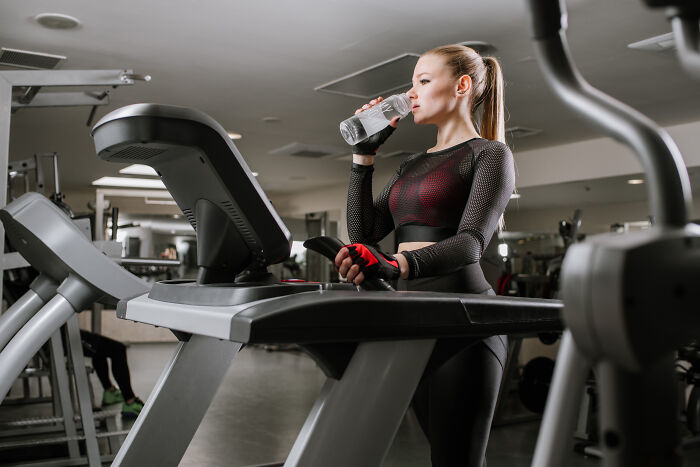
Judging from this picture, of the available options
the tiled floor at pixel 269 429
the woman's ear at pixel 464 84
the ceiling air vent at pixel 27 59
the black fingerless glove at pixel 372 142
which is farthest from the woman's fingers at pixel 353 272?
the ceiling air vent at pixel 27 59

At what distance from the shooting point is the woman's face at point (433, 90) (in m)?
1.33

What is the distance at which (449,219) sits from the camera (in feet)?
4.23

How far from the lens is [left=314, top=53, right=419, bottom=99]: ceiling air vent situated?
4.33 m

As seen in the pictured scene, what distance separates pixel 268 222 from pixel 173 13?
10.1 feet

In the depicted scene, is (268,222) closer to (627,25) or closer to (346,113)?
(627,25)

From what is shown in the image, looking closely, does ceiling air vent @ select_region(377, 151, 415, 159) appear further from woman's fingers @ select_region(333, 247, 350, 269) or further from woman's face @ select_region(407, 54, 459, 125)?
woman's fingers @ select_region(333, 247, 350, 269)

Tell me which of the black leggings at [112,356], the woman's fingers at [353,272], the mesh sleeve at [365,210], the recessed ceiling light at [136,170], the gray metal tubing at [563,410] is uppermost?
the recessed ceiling light at [136,170]

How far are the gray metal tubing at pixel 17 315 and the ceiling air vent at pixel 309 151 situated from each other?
5.14 m

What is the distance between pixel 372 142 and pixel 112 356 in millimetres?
3244

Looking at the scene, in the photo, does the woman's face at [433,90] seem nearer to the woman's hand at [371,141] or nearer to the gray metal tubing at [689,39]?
the woman's hand at [371,141]

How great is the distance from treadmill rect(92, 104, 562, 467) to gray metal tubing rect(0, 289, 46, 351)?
49.7 inches

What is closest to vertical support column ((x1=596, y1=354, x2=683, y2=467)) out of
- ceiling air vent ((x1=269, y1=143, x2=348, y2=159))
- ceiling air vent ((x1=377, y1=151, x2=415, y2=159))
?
ceiling air vent ((x1=269, y1=143, x2=348, y2=159))

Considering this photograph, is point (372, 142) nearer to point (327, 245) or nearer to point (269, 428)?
point (327, 245)

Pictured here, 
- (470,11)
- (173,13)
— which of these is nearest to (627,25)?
(470,11)
